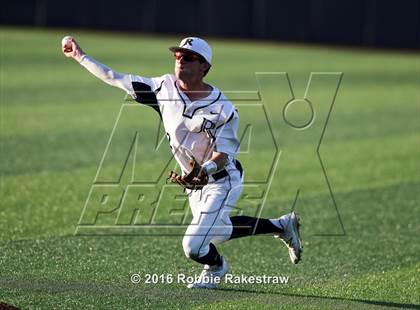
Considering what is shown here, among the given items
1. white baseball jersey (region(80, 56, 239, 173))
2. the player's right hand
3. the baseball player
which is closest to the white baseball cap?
the baseball player

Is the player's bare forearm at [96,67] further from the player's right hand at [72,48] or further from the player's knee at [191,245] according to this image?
the player's knee at [191,245]

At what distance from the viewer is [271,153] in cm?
1476

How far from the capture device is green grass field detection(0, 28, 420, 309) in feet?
23.0

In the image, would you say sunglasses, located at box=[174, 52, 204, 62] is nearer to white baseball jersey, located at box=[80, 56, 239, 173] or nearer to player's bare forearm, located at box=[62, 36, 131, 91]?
white baseball jersey, located at box=[80, 56, 239, 173]

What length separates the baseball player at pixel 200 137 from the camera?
6.79 metres

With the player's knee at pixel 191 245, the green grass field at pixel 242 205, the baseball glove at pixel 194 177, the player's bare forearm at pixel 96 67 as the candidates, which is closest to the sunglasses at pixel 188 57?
the player's bare forearm at pixel 96 67

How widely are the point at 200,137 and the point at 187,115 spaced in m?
0.19

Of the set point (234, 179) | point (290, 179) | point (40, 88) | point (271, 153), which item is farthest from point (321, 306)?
point (40, 88)

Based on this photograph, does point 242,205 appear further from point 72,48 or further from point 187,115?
point 72,48

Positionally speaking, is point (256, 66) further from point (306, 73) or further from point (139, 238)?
point (139, 238)

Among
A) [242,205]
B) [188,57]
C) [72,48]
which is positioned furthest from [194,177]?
[242,205]

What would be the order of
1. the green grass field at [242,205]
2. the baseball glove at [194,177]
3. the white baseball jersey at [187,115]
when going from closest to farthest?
the baseball glove at [194,177]
the white baseball jersey at [187,115]
the green grass field at [242,205]

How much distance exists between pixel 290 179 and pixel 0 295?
6620mm

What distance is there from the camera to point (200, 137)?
22.9ft
